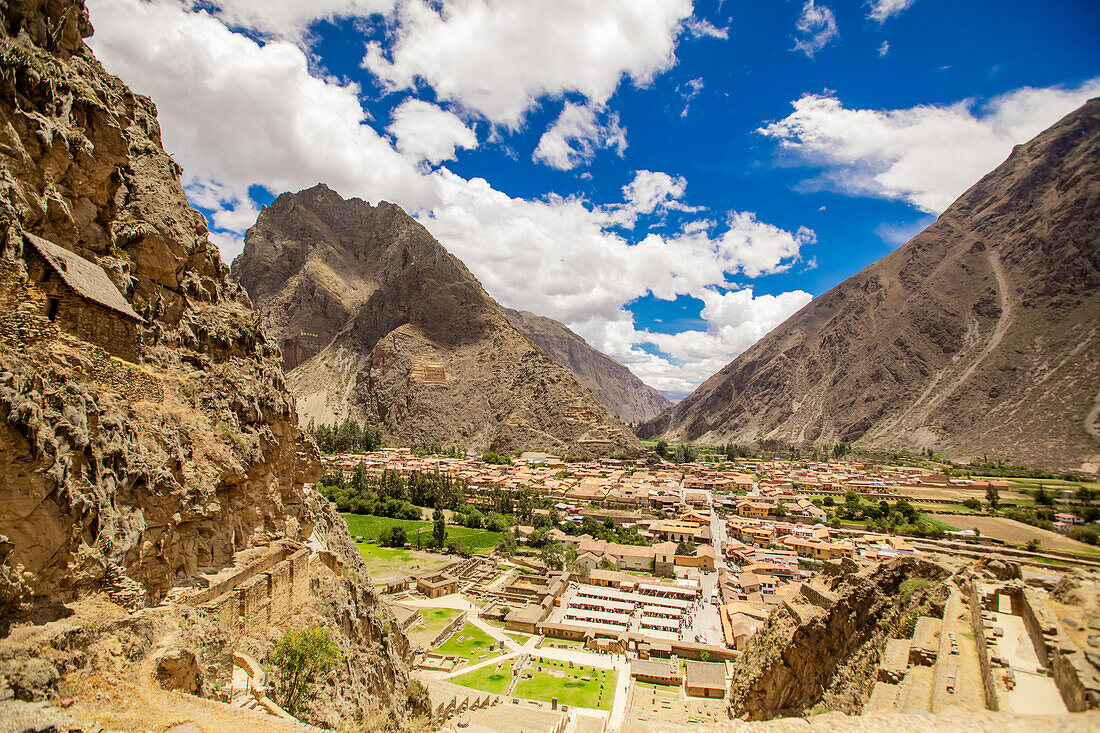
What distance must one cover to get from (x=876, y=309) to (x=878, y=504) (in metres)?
130

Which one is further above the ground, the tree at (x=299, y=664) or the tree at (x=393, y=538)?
the tree at (x=299, y=664)

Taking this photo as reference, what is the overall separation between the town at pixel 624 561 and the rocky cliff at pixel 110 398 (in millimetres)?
13489

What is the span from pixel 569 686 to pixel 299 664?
21222 millimetres

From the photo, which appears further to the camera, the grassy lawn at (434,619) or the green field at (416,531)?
the green field at (416,531)

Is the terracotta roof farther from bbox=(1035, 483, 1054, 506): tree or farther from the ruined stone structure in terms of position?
bbox=(1035, 483, 1054, 506): tree

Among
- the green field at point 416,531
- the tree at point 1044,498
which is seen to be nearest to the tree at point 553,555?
the green field at point 416,531

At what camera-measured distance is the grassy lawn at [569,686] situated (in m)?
27.3

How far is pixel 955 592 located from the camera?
51.8 ft

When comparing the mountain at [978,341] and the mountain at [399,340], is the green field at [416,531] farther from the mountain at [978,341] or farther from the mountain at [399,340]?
the mountain at [978,341]

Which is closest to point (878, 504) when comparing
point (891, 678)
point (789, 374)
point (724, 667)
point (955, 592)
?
point (724, 667)

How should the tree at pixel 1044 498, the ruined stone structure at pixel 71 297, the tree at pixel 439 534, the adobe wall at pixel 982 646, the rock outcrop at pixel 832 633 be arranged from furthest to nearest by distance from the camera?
the tree at pixel 1044 498
the tree at pixel 439 534
the rock outcrop at pixel 832 633
the adobe wall at pixel 982 646
the ruined stone structure at pixel 71 297

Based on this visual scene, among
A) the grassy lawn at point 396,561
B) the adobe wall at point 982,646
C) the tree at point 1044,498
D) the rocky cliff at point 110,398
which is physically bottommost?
the grassy lawn at point 396,561

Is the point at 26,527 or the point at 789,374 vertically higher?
the point at 789,374

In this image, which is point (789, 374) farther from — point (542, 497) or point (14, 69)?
point (14, 69)
